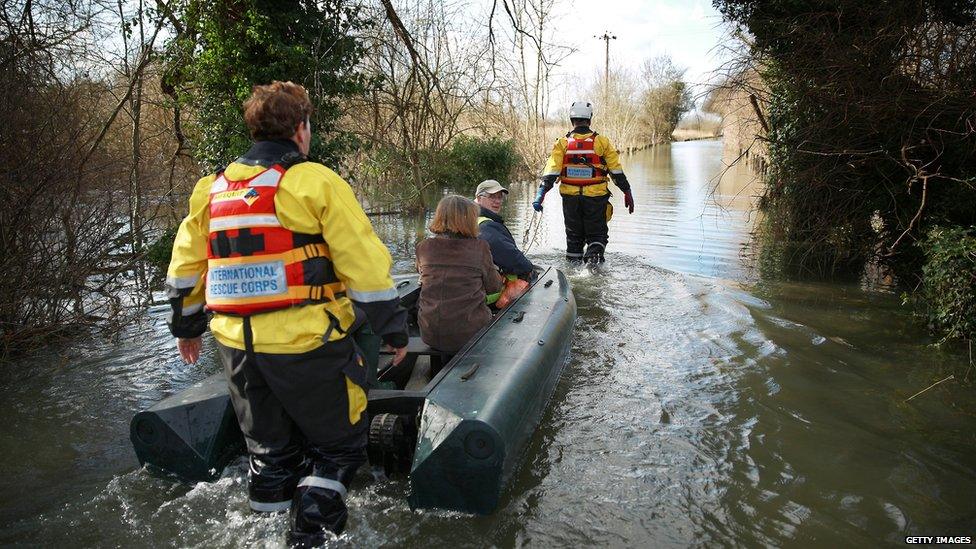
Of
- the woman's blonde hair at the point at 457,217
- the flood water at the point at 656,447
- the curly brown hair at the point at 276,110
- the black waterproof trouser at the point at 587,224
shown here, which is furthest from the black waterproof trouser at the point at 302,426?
the black waterproof trouser at the point at 587,224

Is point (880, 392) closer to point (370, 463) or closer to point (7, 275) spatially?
point (370, 463)

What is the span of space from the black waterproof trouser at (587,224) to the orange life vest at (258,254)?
20.3 feet

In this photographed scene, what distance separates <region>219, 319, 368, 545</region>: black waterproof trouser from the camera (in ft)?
8.48

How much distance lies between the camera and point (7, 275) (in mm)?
5051

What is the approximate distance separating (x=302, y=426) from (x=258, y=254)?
2.29ft

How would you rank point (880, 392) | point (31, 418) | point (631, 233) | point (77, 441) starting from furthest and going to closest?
point (631, 233) < point (880, 392) < point (31, 418) < point (77, 441)

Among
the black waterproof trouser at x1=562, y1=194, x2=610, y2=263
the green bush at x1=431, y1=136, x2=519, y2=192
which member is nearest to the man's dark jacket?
the black waterproof trouser at x1=562, y1=194, x2=610, y2=263

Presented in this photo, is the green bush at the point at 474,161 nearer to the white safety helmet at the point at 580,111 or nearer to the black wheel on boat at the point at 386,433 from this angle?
the white safety helmet at the point at 580,111

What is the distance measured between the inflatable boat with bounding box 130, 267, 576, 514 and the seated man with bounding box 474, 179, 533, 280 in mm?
1483

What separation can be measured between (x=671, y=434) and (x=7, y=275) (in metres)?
4.88

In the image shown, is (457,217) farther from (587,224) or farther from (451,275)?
(587,224)

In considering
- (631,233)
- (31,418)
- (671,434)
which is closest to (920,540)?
(671,434)

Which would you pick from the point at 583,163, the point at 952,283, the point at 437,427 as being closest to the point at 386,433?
the point at 437,427

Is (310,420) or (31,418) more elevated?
(310,420)
